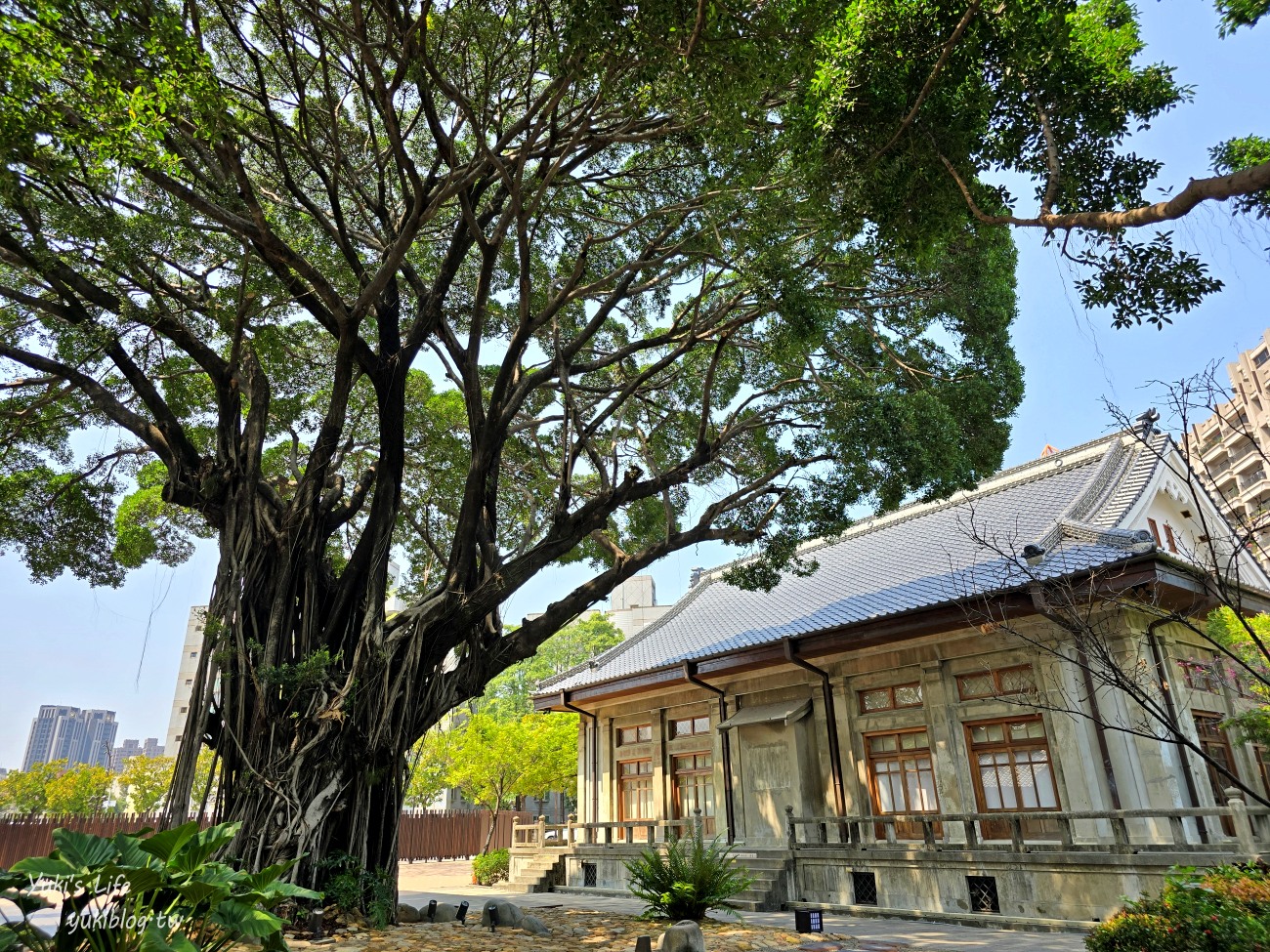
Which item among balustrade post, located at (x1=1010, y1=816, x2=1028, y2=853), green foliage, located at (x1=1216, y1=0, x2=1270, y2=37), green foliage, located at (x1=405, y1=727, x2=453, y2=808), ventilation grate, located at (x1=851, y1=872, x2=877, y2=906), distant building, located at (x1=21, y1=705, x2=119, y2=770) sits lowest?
ventilation grate, located at (x1=851, y1=872, x2=877, y2=906)

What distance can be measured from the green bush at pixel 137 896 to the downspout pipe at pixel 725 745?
9450 mm

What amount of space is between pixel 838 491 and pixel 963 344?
2223 mm

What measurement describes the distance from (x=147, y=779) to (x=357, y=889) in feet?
95.6

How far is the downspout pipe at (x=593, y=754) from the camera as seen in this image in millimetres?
15922

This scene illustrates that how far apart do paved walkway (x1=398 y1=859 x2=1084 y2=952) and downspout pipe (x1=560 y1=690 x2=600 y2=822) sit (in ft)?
7.37

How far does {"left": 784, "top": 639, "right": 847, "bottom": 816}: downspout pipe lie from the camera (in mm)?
11812

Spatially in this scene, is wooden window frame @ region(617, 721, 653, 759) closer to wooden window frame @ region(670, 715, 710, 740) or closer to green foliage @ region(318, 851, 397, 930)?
wooden window frame @ region(670, 715, 710, 740)

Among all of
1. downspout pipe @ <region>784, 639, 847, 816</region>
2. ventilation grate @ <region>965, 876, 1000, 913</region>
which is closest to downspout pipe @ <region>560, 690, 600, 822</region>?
downspout pipe @ <region>784, 639, 847, 816</region>

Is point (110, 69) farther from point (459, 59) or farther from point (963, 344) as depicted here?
point (963, 344)

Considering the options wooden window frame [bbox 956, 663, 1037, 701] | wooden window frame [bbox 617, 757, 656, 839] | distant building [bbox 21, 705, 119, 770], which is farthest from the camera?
distant building [bbox 21, 705, 119, 770]

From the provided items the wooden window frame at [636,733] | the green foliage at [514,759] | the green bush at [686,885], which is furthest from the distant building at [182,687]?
the green bush at [686,885]

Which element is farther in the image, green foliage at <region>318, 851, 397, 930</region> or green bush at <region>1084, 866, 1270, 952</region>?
green foliage at <region>318, 851, 397, 930</region>

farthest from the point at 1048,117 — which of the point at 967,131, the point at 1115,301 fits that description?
the point at 1115,301

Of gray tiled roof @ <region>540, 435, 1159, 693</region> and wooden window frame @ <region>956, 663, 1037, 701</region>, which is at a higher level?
gray tiled roof @ <region>540, 435, 1159, 693</region>
